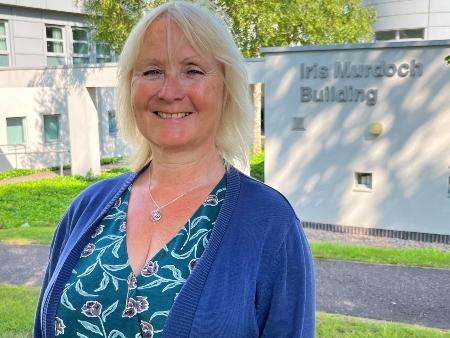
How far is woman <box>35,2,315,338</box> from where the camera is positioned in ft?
5.74

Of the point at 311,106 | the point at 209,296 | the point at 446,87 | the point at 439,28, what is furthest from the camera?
the point at 439,28

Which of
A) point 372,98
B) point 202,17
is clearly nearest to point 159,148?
point 202,17

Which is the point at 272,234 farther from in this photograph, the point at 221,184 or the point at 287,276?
the point at 221,184

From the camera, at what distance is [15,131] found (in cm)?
1953

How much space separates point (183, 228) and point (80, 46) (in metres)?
23.2

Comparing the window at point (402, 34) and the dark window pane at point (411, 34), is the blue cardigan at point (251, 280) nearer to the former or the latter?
the window at point (402, 34)

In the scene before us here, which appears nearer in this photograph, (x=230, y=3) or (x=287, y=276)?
(x=287, y=276)

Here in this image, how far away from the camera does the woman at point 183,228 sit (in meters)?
1.75

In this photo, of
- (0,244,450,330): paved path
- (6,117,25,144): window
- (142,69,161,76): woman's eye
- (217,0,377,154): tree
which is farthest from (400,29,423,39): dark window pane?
(142,69,161,76): woman's eye

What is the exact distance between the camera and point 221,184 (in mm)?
2045

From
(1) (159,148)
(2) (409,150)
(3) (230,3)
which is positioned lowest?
(2) (409,150)

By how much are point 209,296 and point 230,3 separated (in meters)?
15.0

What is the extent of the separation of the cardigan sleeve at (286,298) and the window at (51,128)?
1991 cm

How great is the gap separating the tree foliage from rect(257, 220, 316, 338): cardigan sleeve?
14665 mm
